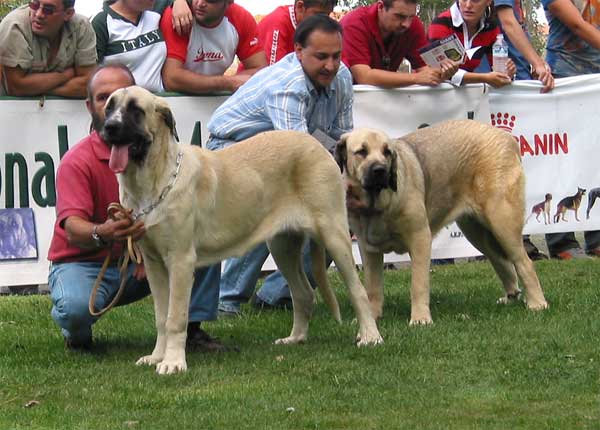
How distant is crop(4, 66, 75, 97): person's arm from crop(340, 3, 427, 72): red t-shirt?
2.31 meters

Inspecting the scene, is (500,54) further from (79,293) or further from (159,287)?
(79,293)

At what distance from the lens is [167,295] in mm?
6621

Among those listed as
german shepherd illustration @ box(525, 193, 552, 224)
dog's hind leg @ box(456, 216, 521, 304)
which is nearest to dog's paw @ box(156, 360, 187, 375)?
dog's hind leg @ box(456, 216, 521, 304)

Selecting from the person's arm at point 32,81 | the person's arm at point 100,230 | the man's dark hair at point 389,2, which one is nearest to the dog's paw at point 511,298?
the man's dark hair at point 389,2

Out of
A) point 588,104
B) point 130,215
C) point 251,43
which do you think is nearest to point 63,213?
point 130,215

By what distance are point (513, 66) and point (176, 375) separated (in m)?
5.70

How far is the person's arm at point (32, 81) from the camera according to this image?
9.22 metres

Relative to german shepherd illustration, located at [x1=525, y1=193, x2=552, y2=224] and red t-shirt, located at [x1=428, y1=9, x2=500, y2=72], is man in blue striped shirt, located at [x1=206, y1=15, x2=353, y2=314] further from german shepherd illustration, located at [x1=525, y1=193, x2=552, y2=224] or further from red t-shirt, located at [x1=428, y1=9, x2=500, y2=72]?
german shepherd illustration, located at [x1=525, y1=193, x2=552, y2=224]

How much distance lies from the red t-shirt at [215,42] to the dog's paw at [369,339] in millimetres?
3389

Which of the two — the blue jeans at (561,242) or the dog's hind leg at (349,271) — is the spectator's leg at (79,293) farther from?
the blue jeans at (561,242)

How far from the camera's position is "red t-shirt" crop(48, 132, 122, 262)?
22.2ft

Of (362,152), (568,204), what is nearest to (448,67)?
(568,204)

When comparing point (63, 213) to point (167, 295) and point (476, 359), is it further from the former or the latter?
point (476, 359)

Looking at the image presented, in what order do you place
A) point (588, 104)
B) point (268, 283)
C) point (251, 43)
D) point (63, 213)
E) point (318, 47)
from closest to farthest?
point (63, 213) < point (318, 47) < point (268, 283) < point (251, 43) < point (588, 104)
